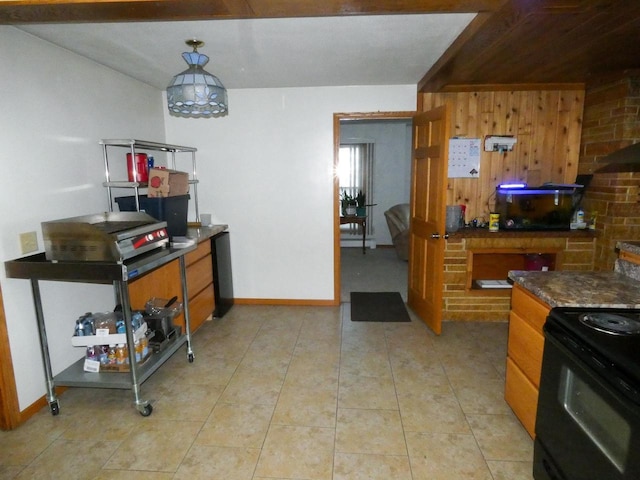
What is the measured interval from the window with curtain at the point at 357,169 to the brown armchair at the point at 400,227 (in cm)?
104

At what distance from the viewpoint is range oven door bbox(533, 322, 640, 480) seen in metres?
1.15

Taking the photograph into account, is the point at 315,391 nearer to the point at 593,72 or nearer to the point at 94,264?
the point at 94,264

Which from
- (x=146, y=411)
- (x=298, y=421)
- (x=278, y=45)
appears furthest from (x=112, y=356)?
(x=278, y=45)

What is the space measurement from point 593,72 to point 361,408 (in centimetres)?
306

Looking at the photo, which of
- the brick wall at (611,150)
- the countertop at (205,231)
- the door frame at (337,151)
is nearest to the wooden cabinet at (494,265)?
the brick wall at (611,150)

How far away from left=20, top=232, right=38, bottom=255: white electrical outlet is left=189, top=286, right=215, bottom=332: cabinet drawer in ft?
3.83

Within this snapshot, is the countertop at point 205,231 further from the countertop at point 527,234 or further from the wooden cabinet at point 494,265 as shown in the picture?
the wooden cabinet at point 494,265

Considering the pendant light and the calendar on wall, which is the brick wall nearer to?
the calendar on wall

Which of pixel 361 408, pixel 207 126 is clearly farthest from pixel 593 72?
pixel 207 126

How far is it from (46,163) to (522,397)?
3.02 meters

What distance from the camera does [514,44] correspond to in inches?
90.4

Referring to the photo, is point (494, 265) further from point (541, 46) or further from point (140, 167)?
point (140, 167)

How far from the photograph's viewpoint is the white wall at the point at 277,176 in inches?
146

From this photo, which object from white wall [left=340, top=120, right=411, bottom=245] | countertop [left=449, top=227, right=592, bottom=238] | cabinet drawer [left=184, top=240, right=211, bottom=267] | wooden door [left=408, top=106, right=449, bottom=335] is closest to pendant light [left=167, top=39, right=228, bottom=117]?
cabinet drawer [left=184, top=240, right=211, bottom=267]
